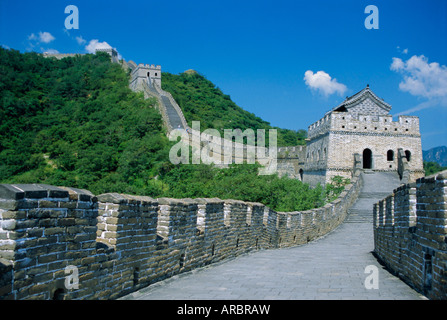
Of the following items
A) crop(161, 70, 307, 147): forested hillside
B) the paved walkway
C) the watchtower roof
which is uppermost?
crop(161, 70, 307, 147): forested hillside

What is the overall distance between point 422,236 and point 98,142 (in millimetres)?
40394

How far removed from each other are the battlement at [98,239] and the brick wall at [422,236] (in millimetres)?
3496

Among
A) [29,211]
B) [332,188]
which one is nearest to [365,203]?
[332,188]

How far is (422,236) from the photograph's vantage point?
17.2ft

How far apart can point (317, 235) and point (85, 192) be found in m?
13.2

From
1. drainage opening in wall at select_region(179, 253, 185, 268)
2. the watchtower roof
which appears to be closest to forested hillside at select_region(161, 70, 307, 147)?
the watchtower roof

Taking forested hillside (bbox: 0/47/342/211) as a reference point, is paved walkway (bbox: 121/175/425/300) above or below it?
below

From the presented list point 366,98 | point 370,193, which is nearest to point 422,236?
point 370,193

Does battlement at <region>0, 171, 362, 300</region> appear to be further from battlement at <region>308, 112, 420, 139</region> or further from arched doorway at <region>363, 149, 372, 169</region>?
arched doorway at <region>363, 149, 372, 169</region>

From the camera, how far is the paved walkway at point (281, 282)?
5.25 metres

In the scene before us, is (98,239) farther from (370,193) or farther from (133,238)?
(370,193)

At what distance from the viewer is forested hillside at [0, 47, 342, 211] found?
2355 cm

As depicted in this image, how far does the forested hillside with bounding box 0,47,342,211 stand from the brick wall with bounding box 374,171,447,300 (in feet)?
38.8

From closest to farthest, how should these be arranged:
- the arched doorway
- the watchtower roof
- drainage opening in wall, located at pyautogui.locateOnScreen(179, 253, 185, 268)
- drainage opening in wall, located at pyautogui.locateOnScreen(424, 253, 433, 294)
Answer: drainage opening in wall, located at pyautogui.locateOnScreen(424, 253, 433, 294) → drainage opening in wall, located at pyautogui.locateOnScreen(179, 253, 185, 268) → the arched doorway → the watchtower roof
